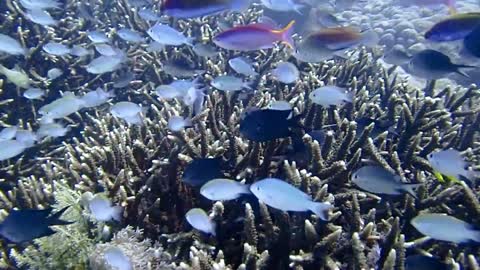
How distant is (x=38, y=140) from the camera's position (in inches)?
189

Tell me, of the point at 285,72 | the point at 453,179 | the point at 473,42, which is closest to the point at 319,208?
the point at 453,179

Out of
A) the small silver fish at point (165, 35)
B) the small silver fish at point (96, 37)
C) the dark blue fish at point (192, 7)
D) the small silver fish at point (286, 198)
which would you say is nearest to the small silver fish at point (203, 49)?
the small silver fish at point (165, 35)

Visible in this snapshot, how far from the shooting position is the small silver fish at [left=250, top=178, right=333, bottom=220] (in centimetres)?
246

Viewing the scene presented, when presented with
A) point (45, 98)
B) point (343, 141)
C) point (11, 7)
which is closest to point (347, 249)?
point (343, 141)

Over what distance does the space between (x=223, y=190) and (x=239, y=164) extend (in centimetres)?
76

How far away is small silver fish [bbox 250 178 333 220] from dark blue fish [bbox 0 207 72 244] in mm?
1309

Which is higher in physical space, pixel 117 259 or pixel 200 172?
pixel 200 172

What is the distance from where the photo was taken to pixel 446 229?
2498mm

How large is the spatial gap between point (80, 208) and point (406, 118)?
3219 mm

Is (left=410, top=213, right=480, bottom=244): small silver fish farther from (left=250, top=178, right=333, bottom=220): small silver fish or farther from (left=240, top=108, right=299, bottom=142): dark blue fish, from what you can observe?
(left=240, top=108, right=299, bottom=142): dark blue fish

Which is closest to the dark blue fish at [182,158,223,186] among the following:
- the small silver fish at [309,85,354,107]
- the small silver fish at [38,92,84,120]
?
the small silver fish at [309,85,354,107]

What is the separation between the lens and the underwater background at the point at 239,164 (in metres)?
2.75

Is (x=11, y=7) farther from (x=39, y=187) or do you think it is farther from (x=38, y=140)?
(x=39, y=187)

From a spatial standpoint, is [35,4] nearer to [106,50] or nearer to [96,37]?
[96,37]
